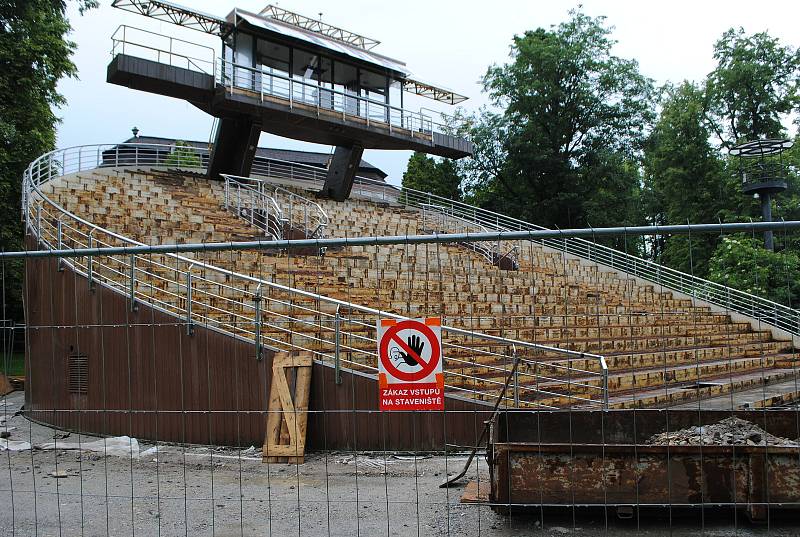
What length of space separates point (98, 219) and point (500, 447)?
520 inches

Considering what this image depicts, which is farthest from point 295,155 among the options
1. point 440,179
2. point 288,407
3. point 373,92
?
point 288,407

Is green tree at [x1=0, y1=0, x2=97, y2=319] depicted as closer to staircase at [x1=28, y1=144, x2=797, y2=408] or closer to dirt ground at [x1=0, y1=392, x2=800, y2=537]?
staircase at [x1=28, y1=144, x2=797, y2=408]

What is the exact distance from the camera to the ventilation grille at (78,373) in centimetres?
1114

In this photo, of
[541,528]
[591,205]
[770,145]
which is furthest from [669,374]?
[591,205]

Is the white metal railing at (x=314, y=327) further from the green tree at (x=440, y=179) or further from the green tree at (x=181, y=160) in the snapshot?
the green tree at (x=440, y=179)

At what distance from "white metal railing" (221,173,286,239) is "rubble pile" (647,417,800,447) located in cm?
1395

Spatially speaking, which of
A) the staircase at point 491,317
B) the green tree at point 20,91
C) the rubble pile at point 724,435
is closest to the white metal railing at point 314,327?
the staircase at point 491,317

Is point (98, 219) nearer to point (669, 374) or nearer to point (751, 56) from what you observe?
point (669, 374)

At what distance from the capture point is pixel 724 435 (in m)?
6.27

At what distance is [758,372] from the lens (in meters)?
8.01

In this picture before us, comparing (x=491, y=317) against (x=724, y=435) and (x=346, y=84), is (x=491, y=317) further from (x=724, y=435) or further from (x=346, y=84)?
(x=346, y=84)

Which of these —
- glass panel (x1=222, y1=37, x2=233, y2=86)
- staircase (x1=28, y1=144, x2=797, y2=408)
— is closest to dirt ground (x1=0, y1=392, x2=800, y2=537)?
staircase (x1=28, y1=144, x2=797, y2=408)

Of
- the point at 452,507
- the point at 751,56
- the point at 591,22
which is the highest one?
the point at 591,22

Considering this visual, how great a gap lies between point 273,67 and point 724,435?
22.4m
